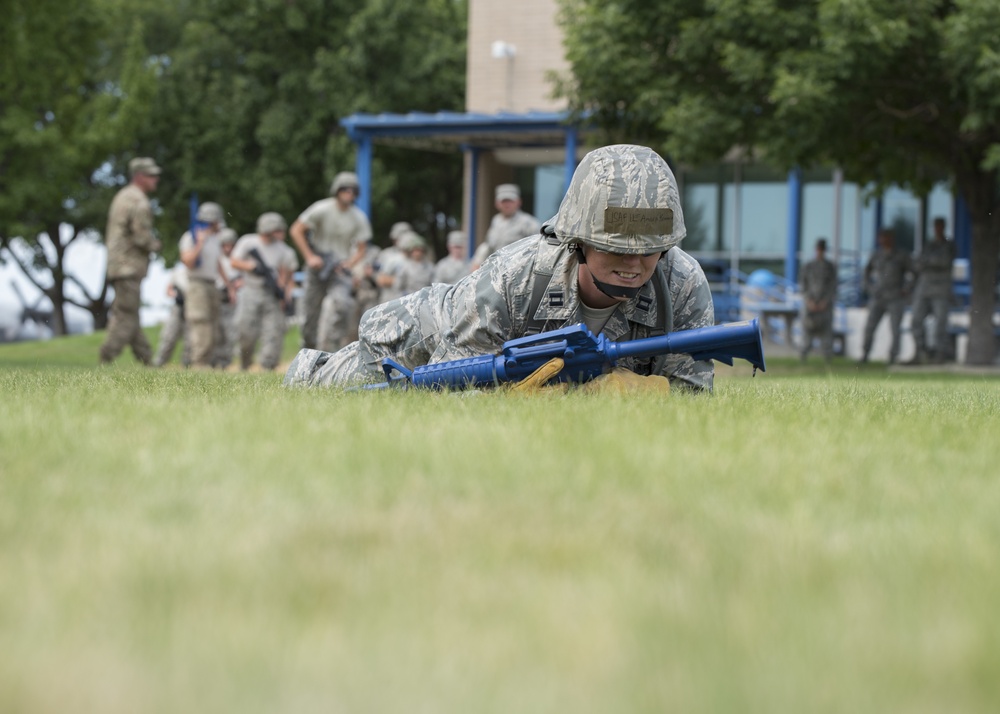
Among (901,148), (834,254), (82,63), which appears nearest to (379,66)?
(82,63)

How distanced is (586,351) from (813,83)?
11645mm

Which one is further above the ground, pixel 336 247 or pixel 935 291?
pixel 336 247

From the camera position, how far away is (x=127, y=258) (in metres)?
14.5

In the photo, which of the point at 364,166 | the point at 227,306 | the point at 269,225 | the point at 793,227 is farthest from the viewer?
the point at 364,166

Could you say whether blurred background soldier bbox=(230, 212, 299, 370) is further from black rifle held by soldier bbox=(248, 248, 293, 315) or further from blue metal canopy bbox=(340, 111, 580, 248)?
blue metal canopy bbox=(340, 111, 580, 248)

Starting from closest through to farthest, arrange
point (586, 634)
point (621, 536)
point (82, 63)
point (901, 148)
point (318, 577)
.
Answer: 1. point (586, 634)
2. point (318, 577)
3. point (621, 536)
4. point (901, 148)
5. point (82, 63)

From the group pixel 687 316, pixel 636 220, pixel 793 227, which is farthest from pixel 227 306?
pixel 636 220

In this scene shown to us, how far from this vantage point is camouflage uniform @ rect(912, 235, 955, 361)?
2098 cm

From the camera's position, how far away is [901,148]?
1986 centimetres

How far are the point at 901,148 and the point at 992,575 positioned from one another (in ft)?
60.8

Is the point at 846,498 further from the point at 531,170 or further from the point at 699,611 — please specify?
the point at 531,170

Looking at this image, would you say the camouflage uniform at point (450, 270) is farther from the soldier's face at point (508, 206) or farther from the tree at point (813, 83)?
the soldier's face at point (508, 206)

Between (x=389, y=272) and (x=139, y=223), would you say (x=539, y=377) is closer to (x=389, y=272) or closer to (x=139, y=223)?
(x=139, y=223)

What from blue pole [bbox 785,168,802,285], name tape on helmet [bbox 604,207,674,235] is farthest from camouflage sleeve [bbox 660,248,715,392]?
blue pole [bbox 785,168,802,285]
